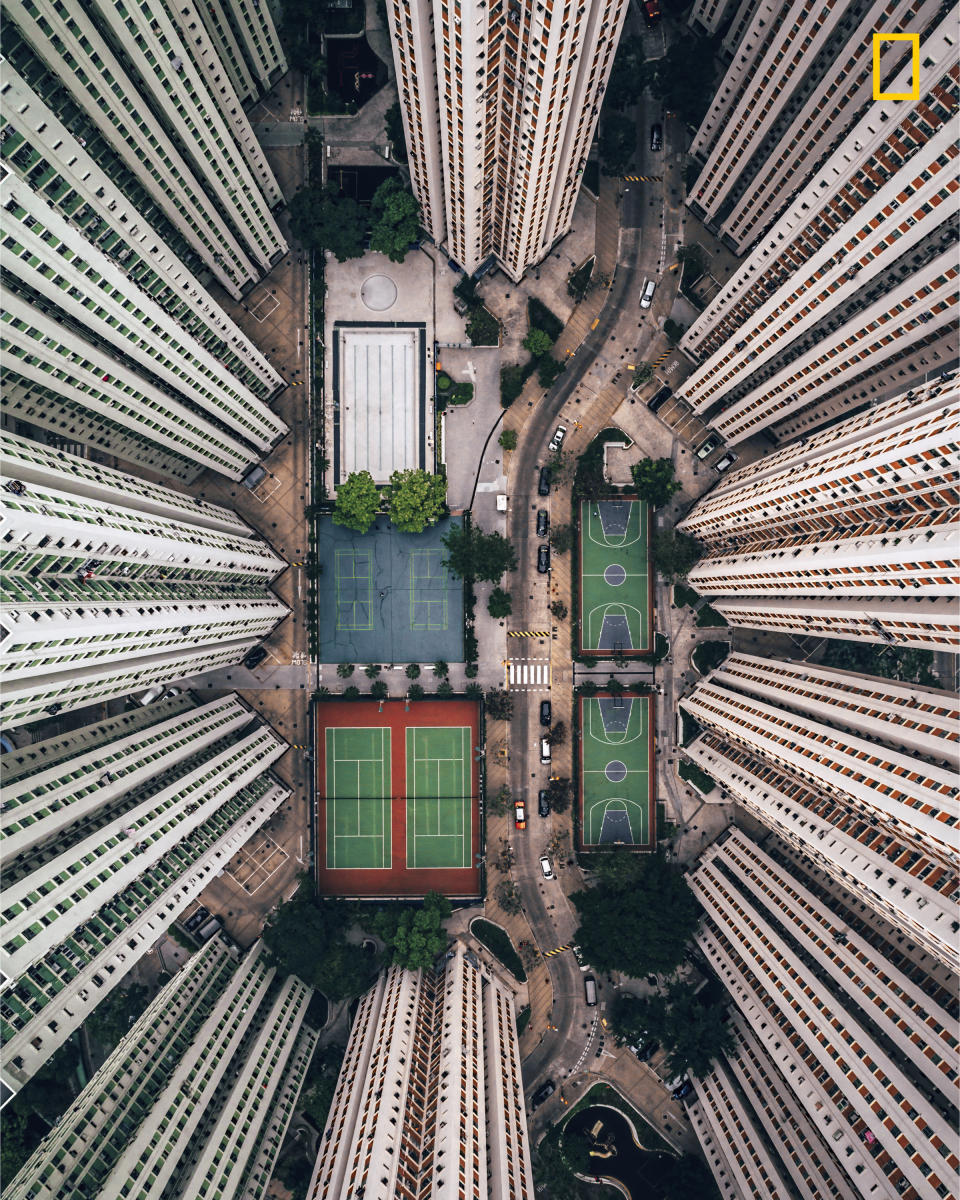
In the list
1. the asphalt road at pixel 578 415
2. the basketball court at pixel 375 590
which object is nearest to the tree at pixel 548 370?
the asphalt road at pixel 578 415

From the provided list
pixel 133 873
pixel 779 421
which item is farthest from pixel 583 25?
pixel 133 873

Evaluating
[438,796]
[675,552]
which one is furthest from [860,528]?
[438,796]

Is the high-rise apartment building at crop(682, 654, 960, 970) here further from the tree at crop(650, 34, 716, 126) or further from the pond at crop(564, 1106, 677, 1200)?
the tree at crop(650, 34, 716, 126)

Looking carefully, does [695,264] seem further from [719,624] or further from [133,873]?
[133,873]

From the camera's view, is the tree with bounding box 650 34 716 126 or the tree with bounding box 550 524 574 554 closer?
the tree with bounding box 650 34 716 126

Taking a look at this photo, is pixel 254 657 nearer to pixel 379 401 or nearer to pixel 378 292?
pixel 379 401

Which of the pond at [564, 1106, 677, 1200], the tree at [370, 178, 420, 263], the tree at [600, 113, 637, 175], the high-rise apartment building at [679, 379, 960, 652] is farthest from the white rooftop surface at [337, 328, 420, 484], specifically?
the pond at [564, 1106, 677, 1200]
